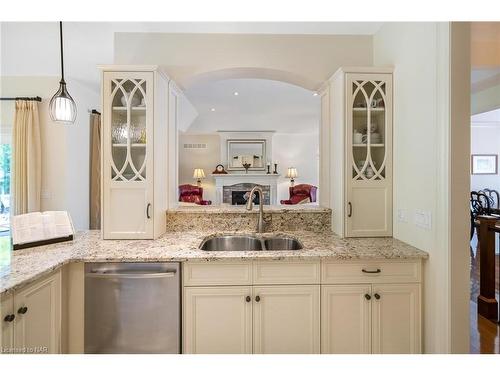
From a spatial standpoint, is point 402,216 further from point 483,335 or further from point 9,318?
point 9,318

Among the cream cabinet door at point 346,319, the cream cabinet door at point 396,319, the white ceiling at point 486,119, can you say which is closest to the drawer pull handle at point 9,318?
the cream cabinet door at point 346,319

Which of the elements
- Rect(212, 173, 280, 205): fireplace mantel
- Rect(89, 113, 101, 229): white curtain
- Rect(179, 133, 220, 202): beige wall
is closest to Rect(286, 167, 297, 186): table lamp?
Rect(212, 173, 280, 205): fireplace mantel

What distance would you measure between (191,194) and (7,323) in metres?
6.46

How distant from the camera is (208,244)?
2229mm

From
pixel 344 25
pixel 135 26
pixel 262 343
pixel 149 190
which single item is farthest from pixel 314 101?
pixel 262 343

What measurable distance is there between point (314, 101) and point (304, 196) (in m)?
2.84

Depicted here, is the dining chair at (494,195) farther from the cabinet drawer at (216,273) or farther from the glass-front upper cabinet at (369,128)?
the cabinet drawer at (216,273)

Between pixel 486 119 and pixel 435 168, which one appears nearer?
pixel 435 168

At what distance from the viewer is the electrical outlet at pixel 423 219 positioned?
5.55 ft

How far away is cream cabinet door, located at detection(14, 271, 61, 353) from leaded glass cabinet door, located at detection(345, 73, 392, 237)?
77.7 inches

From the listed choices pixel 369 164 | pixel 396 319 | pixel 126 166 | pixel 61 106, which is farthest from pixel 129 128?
pixel 396 319

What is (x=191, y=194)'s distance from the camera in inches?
302

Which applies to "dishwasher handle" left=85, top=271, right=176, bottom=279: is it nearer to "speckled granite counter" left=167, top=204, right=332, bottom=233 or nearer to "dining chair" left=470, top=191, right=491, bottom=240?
"speckled granite counter" left=167, top=204, right=332, bottom=233

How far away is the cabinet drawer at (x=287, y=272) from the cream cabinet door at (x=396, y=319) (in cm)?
41
